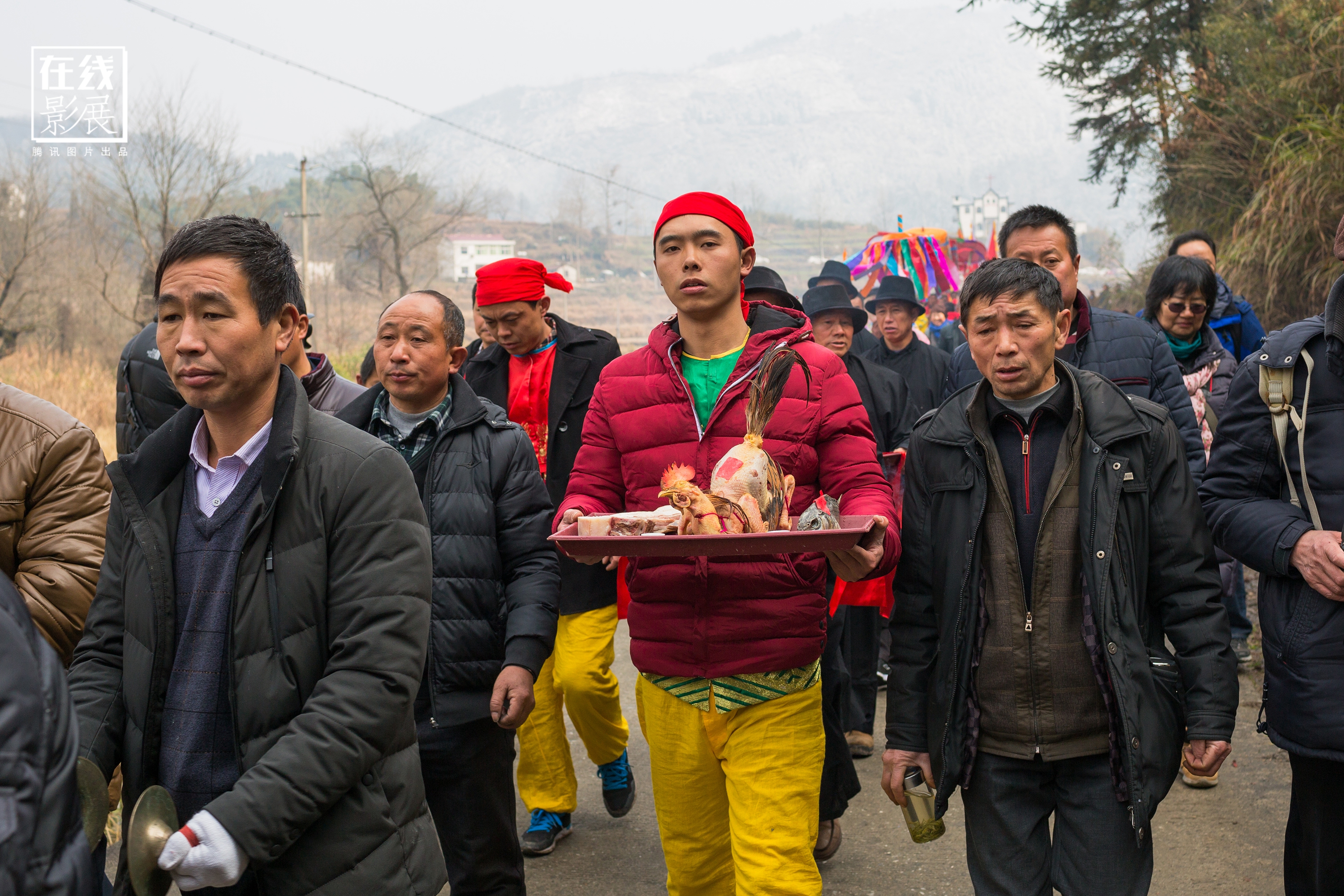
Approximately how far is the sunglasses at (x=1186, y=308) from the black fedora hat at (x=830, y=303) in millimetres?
1927

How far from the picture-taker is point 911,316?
8.03 meters

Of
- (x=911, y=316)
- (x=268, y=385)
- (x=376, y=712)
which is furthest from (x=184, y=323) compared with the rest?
(x=911, y=316)

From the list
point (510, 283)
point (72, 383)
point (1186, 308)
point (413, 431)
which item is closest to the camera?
point (413, 431)

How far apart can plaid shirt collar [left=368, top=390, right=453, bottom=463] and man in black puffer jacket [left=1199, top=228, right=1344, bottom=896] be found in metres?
2.66

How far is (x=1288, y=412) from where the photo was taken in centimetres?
326

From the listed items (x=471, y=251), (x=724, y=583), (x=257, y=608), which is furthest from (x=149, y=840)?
(x=471, y=251)

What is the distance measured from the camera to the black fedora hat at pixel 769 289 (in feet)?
18.9

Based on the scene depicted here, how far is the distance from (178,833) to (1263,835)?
4.60 metres

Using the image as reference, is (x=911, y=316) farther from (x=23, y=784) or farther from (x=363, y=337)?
(x=363, y=337)

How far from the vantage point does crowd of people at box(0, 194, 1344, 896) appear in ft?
7.48

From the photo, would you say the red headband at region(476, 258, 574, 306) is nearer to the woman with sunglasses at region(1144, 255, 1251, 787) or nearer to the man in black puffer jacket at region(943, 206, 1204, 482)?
the man in black puffer jacket at region(943, 206, 1204, 482)

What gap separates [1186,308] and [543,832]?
173 inches

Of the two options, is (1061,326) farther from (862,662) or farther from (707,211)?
(862,662)

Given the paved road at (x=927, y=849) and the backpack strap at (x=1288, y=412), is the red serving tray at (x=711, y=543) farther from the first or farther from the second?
the paved road at (x=927, y=849)
